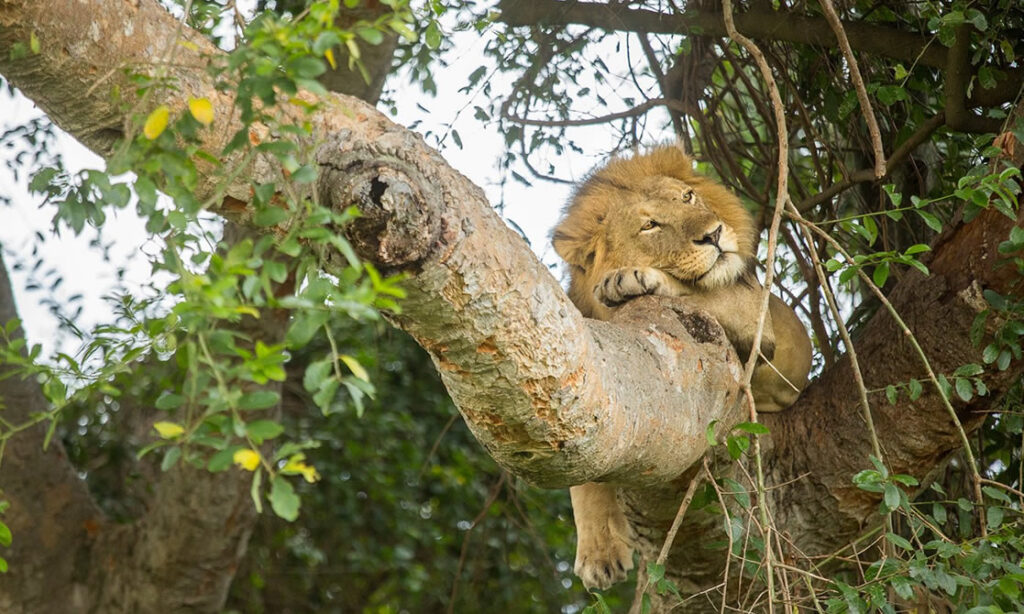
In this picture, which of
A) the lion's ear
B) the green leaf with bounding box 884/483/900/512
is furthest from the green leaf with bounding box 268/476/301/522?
the lion's ear

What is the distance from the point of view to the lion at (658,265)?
2682 mm

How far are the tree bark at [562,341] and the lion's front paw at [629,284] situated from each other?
100 millimetres

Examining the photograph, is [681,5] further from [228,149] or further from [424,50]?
[228,149]

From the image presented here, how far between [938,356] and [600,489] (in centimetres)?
91

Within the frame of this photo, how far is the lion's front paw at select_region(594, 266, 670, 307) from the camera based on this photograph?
8.54ft

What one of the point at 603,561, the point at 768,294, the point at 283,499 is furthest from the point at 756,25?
the point at 283,499

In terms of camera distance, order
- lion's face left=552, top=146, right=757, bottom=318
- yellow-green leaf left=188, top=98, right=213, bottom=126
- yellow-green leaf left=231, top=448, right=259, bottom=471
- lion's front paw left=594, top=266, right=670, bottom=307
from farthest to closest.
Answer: lion's face left=552, top=146, right=757, bottom=318, lion's front paw left=594, top=266, right=670, bottom=307, yellow-green leaf left=188, top=98, right=213, bottom=126, yellow-green leaf left=231, top=448, right=259, bottom=471

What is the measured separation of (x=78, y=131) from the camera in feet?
5.45

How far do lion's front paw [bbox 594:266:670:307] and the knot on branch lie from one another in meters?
1.11

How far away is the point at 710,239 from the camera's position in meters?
2.71

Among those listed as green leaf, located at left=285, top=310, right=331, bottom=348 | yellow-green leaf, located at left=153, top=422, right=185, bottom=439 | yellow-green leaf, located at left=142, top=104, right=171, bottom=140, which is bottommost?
yellow-green leaf, located at left=153, top=422, right=185, bottom=439

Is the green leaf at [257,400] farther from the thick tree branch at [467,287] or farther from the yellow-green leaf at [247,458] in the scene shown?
the thick tree branch at [467,287]

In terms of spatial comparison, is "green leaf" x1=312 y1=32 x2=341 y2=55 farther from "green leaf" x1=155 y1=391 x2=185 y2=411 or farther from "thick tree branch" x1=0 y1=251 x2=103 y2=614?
"thick tree branch" x1=0 y1=251 x2=103 y2=614

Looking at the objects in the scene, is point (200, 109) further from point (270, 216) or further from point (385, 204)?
point (385, 204)
